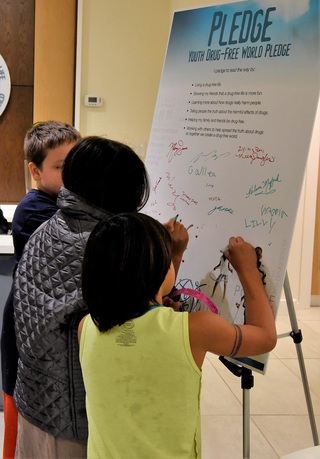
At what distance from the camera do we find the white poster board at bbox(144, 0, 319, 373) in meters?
1.63

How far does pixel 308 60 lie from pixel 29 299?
93 centimetres

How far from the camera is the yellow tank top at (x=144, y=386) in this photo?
121 centimetres

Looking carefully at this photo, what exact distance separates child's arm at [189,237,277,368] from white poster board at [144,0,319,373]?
74 mm

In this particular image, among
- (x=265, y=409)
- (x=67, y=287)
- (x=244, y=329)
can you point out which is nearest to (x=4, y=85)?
(x=265, y=409)

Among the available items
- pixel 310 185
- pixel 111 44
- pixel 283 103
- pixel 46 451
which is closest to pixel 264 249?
pixel 283 103

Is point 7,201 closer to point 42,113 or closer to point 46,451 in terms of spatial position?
point 42,113

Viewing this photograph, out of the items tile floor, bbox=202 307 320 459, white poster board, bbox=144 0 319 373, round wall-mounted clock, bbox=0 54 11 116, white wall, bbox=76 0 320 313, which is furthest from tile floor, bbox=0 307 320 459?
round wall-mounted clock, bbox=0 54 11 116

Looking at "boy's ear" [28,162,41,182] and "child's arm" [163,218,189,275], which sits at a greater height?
"boy's ear" [28,162,41,182]

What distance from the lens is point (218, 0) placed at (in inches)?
188

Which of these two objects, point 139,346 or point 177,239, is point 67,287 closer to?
point 139,346

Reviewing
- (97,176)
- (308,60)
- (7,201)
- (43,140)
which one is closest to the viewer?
(97,176)

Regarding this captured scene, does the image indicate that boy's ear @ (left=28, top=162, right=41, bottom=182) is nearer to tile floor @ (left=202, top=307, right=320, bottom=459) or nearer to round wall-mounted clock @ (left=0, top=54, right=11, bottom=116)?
tile floor @ (left=202, top=307, right=320, bottom=459)
